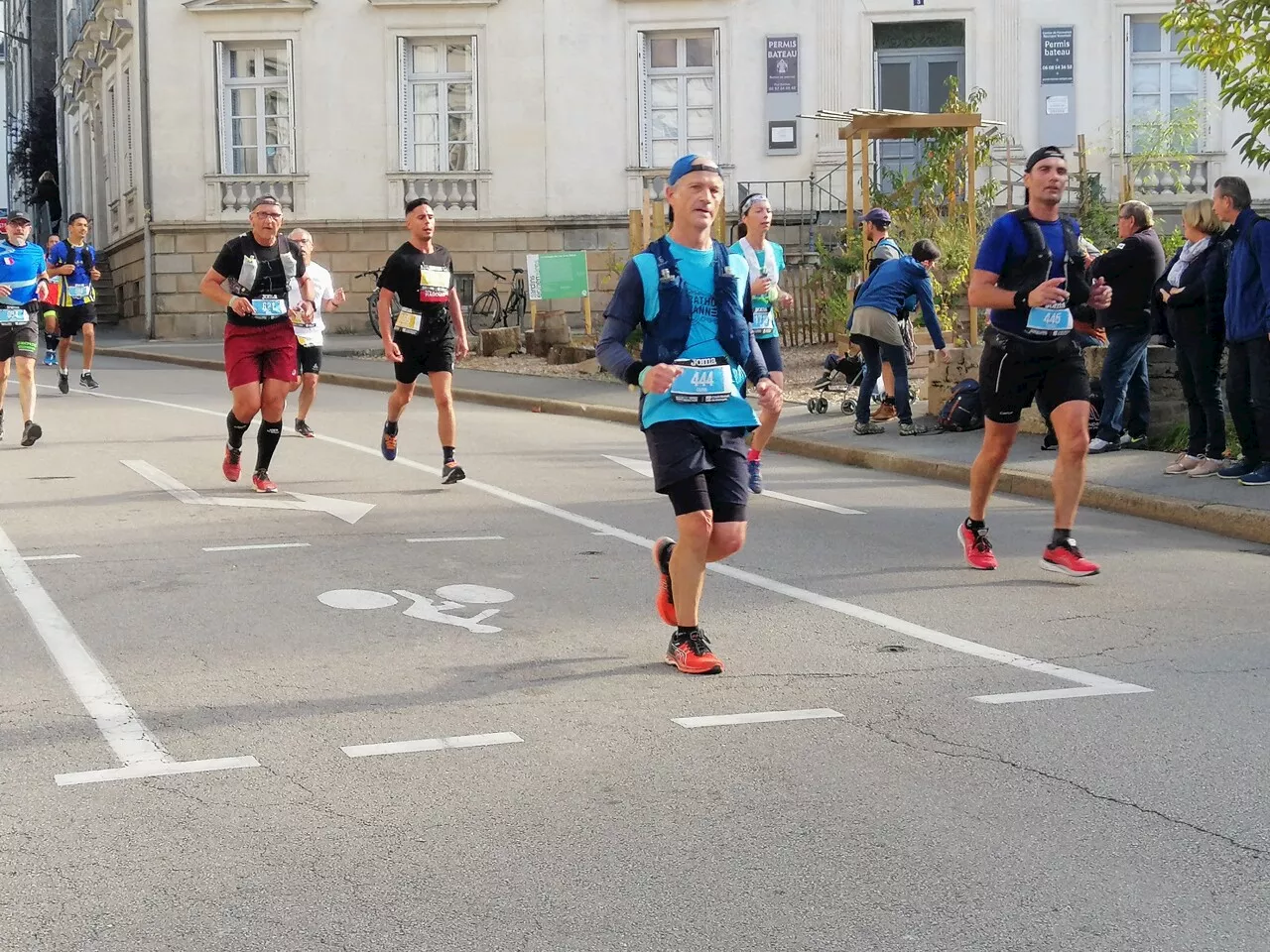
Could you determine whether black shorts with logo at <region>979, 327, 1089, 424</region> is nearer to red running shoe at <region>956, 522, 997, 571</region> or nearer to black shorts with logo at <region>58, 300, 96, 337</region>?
red running shoe at <region>956, 522, 997, 571</region>

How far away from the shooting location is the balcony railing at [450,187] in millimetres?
32562

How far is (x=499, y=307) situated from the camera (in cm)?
3228

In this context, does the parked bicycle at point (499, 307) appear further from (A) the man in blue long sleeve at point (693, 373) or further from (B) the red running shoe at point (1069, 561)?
(A) the man in blue long sleeve at point (693, 373)

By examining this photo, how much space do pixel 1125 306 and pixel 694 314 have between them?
7350 mm

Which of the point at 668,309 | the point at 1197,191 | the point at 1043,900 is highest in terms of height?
the point at 1197,191

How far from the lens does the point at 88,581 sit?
8.66 m

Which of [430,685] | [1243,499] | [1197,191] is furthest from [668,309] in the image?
[1197,191]

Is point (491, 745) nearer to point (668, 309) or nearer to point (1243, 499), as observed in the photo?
point (668, 309)

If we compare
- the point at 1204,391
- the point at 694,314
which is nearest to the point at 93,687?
the point at 694,314

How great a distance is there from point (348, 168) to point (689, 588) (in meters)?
27.1

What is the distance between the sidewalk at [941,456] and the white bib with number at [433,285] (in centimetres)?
374

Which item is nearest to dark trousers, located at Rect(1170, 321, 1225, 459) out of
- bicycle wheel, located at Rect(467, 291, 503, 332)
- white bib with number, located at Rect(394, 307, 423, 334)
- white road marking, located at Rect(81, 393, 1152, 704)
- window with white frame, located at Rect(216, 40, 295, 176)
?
white road marking, located at Rect(81, 393, 1152, 704)

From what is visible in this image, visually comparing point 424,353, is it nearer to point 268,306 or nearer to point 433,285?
point 433,285

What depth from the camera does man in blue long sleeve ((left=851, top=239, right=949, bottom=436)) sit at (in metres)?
15.0
